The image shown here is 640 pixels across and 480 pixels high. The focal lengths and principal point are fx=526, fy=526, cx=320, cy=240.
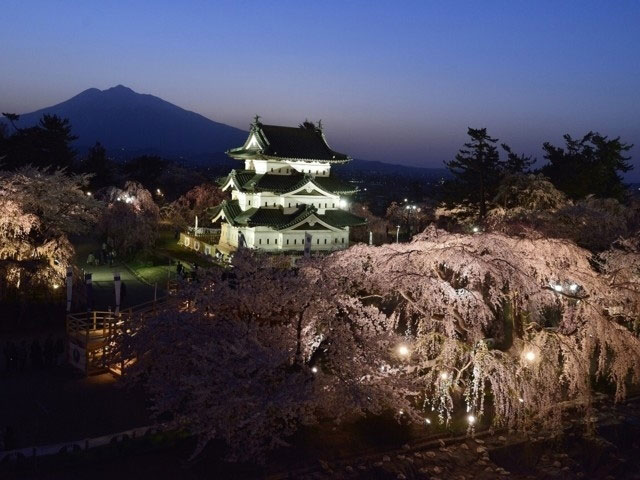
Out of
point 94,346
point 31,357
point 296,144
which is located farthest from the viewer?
point 296,144

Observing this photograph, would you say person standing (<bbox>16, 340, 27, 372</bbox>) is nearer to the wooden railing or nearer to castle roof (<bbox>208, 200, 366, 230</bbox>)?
the wooden railing

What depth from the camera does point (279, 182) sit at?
29688 millimetres

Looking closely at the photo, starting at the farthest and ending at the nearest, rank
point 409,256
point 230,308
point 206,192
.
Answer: point 206,192 → point 409,256 → point 230,308

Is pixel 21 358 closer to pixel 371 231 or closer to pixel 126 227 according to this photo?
pixel 126 227

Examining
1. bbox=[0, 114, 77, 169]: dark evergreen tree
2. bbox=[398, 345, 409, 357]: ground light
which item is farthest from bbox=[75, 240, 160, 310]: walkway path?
bbox=[398, 345, 409, 357]: ground light

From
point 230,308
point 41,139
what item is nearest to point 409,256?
point 230,308

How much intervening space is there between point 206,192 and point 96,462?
37.9 m

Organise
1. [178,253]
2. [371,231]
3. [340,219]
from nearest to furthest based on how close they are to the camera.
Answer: [340,219] < [178,253] < [371,231]

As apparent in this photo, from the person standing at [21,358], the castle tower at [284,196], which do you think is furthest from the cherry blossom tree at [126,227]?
the person standing at [21,358]

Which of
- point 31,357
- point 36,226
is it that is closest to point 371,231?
point 36,226

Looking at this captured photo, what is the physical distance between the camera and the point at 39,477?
9.48m

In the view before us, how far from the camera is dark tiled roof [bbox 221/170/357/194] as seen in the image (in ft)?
95.5

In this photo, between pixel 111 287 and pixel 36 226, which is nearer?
pixel 36 226

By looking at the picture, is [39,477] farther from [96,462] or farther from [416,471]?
[416,471]
